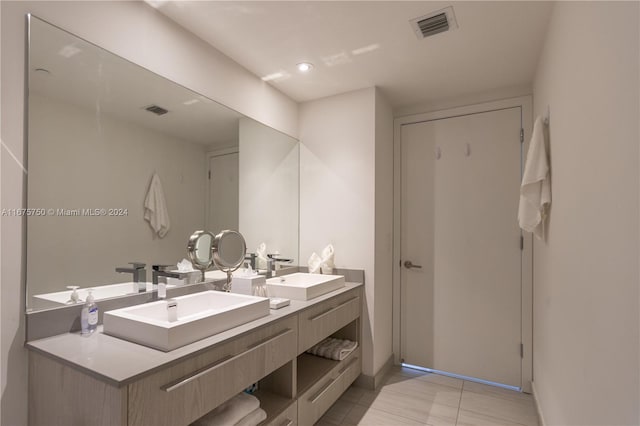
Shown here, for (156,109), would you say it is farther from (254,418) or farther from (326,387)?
(326,387)

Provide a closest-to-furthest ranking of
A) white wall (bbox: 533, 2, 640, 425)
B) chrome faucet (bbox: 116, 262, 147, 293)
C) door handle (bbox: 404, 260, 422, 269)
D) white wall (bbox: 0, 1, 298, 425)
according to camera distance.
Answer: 1. white wall (bbox: 533, 2, 640, 425)
2. white wall (bbox: 0, 1, 298, 425)
3. chrome faucet (bbox: 116, 262, 147, 293)
4. door handle (bbox: 404, 260, 422, 269)

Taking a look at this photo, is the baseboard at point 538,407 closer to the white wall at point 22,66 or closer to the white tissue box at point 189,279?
the white tissue box at point 189,279

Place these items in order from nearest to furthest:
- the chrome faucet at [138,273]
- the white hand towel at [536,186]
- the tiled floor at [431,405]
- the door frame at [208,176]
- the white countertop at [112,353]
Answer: the white countertop at [112,353] < the chrome faucet at [138,273] < the white hand towel at [536,186] < the door frame at [208,176] < the tiled floor at [431,405]

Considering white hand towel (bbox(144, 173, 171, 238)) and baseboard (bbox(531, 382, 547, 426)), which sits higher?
white hand towel (bbox(144, 173, 171, 238))

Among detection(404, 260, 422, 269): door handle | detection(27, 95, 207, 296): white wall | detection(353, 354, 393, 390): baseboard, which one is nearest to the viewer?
detection(27, 95, 207, 296): white wall

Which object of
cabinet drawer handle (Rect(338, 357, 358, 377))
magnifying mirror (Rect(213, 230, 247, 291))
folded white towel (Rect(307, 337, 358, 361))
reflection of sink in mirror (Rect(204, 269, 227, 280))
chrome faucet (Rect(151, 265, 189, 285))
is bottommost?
cabinet drawer handle (Rect(338, 357, 358, 377))

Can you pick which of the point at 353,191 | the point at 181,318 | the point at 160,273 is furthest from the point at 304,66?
the point at 181,318

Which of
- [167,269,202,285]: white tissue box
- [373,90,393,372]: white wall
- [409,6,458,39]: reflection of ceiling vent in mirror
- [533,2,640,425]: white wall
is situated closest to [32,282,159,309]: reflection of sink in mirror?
[167,269,202,285]: white tissue box

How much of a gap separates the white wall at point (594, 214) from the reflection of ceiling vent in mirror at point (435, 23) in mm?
486

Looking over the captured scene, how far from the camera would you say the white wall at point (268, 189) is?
2.36 metres

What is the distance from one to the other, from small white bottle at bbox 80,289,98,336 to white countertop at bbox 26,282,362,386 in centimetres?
Answer: 3

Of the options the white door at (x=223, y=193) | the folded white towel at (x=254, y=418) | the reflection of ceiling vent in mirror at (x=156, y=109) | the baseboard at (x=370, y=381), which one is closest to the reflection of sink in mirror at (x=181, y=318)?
the folded white towel at (x=254, y=418)

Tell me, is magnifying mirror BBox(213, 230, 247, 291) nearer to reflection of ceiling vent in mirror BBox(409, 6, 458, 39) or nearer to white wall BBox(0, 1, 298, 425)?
white wall BBox(0, 1, 298, 425)

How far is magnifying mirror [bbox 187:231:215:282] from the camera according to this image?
73.0 inches
